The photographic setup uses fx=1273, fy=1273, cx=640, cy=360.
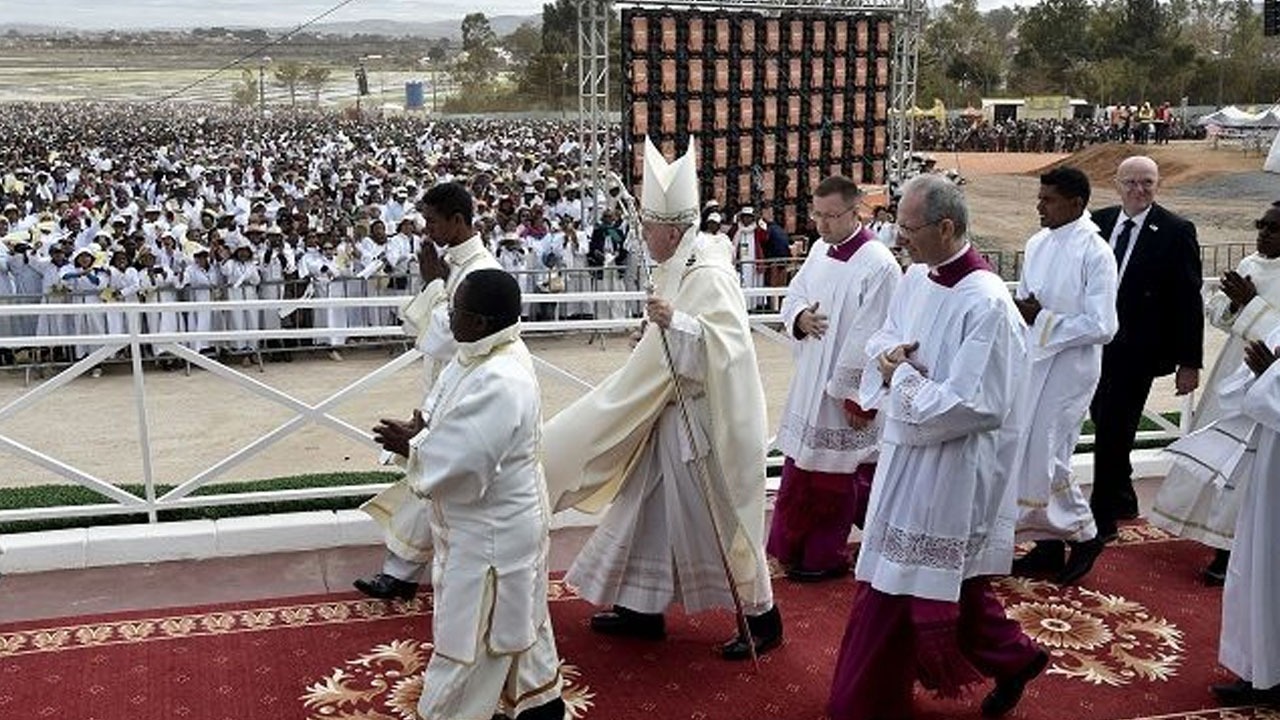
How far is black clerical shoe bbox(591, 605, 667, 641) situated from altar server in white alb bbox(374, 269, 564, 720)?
0.96m

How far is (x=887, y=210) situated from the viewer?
1727cm

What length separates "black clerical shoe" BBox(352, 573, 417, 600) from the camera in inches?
214

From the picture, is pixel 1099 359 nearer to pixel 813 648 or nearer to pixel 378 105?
pixel 813 648

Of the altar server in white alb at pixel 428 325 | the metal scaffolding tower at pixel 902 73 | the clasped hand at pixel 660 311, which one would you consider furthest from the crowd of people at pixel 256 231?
the metal scaffolding tower at pixel 902 73

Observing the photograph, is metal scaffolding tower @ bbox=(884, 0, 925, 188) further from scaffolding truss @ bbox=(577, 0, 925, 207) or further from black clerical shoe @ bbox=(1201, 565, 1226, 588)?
black clerical shoe @ bbox=(1201, 565, 1226, 588)

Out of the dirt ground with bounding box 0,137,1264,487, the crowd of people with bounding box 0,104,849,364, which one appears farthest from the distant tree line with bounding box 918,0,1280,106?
the dirt ground with bounding box 0,137,1264,487

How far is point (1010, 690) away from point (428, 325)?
259 centimetres

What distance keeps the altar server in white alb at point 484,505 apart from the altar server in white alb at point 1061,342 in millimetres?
2399

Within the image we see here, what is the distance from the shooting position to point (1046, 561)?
5.85m

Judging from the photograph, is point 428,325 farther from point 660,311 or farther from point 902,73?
point 902,73

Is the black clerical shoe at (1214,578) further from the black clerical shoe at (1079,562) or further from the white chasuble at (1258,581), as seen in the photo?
the white chasuble at (1258,581)

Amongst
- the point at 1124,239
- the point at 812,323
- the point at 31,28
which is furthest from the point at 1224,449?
the point at 31,28

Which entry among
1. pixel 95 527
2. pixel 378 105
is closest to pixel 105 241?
pixel 95 527

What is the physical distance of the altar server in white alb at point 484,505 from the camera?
3842mm
